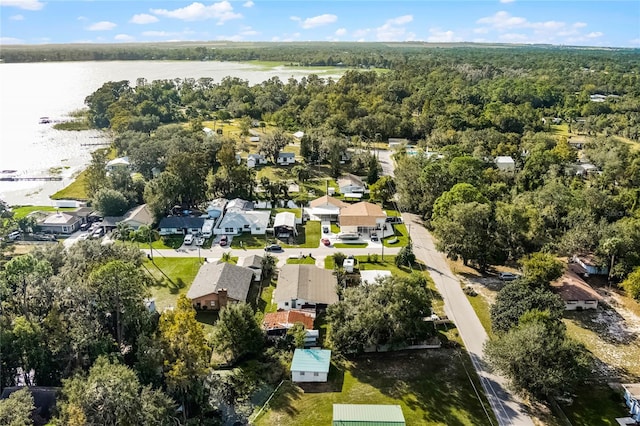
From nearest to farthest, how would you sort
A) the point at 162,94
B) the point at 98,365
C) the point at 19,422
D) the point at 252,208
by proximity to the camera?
the point at 19,422, the point at 98,365, the point at 252,208, the point at 162,94

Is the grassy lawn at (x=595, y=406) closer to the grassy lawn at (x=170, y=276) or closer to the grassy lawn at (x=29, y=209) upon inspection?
the grassy lawn at (x=170, y=276)

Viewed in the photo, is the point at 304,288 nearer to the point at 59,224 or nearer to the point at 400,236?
the point at 400,236

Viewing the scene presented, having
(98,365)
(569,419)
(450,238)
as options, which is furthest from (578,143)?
(98,365)

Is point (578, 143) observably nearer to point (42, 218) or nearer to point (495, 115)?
point (495, 115)

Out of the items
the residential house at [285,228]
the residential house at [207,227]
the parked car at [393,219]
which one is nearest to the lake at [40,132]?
the residential house at [207,227]

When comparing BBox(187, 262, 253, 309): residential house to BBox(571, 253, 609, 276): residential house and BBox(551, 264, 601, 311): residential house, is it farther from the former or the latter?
BBox(571, 253, 609, 276): residential house

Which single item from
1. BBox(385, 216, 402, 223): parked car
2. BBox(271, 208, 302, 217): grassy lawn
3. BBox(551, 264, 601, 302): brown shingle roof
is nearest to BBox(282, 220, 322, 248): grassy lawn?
BBox(271, 208, 302, 217): grassy lawn

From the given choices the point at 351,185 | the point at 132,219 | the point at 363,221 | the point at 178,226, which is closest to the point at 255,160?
the point at 351,185

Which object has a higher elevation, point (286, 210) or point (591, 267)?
point (286, 210)
